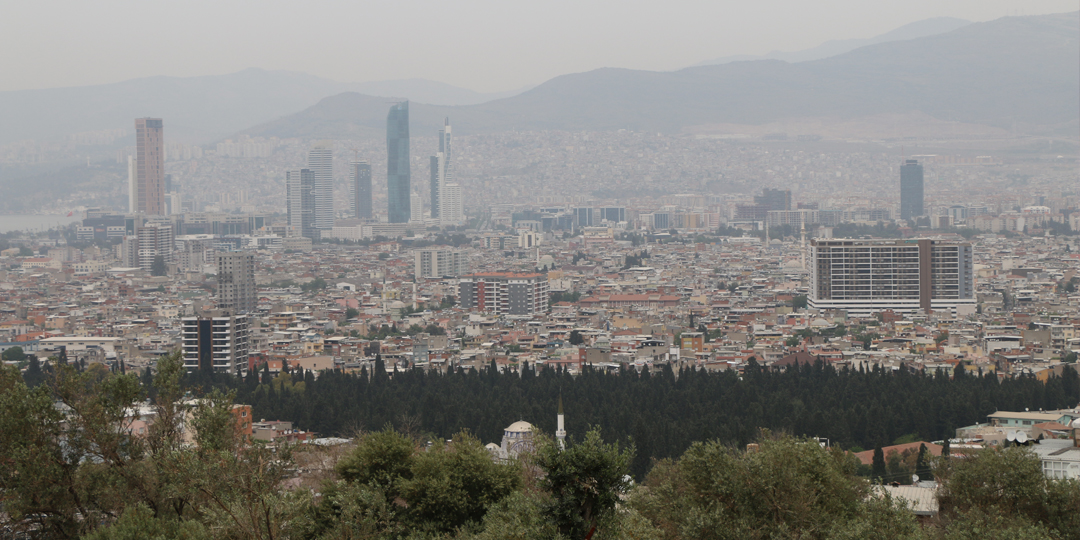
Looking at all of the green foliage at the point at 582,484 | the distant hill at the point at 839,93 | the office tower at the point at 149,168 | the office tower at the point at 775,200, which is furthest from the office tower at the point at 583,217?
the green foliage at the point at 582,484

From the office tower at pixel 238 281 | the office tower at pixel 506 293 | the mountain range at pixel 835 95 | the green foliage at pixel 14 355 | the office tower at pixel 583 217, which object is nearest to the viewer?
the green foliage at pixel 14 355

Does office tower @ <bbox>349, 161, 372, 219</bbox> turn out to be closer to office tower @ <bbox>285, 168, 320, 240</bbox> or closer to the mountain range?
office tower @ <bbox>285, 168, 320, 240</bbox>

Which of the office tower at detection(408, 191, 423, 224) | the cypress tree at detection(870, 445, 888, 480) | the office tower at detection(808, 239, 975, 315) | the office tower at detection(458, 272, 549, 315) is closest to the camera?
the cypress tree at detection(870, 445, 888, 480)

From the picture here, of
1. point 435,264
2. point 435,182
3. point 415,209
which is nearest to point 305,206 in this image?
point 415,209

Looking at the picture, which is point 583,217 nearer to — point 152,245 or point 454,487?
point 152,245

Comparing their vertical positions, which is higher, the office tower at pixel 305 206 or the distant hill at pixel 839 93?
the distant hill at pixel 839 93

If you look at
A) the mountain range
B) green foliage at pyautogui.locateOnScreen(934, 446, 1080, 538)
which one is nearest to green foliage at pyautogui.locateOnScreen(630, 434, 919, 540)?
green foliage at pyautogui.locateOnScreen(934, 446, 1080, 538)

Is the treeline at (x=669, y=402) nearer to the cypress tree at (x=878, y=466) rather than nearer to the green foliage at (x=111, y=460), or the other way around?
the cypress tree at (x=878, y=466)

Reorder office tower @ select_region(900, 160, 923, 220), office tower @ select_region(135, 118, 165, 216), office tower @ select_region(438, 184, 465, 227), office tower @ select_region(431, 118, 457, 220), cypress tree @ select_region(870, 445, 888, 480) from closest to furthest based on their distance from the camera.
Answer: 1. cypress tree @ select_region(870, 445, 888, 480)
2. office tower @ select_region(900, 160, 923, 220)
3. office tower @ select_region(135, 118, 165, 216)
4. office tower @ select_region(438, 184, 465, 227)
5. office tower @ select_region(431, 118, 457, 220)
